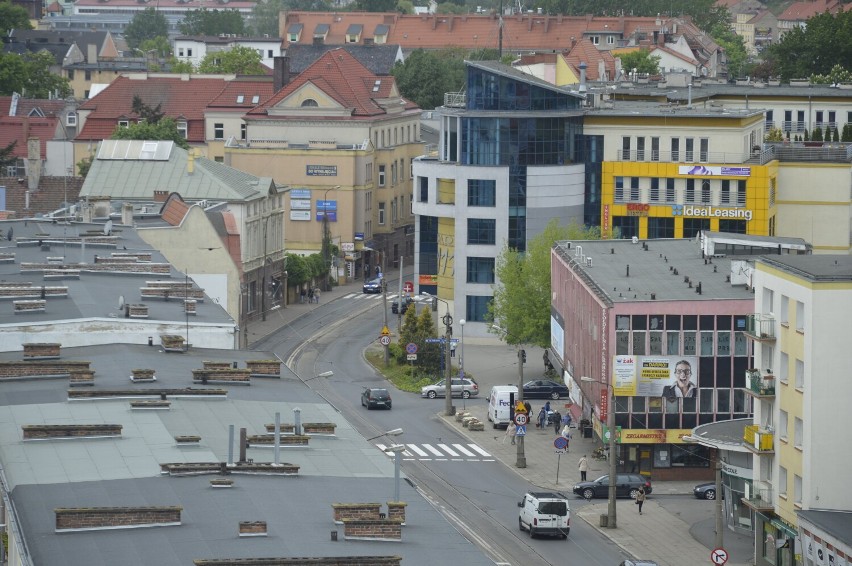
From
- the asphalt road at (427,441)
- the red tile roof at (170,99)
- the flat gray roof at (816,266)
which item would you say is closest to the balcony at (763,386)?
the flat gray roof at (816,266)

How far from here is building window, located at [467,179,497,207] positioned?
11881 centimetres

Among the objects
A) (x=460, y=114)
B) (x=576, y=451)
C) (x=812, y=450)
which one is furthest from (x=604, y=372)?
(x=460, y=114)

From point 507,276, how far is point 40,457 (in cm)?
6189

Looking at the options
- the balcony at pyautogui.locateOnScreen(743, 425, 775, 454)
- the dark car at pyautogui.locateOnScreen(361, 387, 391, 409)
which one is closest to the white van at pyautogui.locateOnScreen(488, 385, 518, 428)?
the dark car at pyautogui.locateOnScreen(361, 387, 391, 409)

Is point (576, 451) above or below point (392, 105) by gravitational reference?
below

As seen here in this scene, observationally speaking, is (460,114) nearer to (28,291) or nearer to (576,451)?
(576,451)

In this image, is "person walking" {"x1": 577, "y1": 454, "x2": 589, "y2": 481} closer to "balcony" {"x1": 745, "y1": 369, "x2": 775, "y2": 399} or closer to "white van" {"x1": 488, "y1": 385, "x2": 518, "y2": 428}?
"white van" {"x1": 488, "y1": 385, "x2": 518, "y2": 428}

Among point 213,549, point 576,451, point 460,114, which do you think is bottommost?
point 576,451

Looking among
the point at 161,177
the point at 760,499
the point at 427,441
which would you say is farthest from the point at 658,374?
→ the point at 161,177

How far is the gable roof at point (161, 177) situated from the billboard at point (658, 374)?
42.5 m

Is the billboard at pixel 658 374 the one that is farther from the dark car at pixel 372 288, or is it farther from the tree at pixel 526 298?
the dark car at pixel 372 288

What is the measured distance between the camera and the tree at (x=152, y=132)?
155375 mm

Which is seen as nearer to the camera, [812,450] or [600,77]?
[812,450]

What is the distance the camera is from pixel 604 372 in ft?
284
